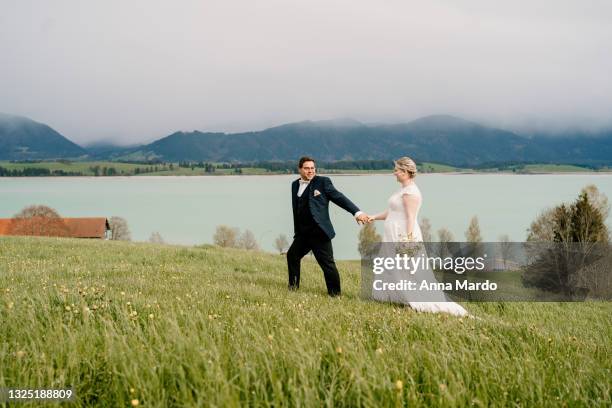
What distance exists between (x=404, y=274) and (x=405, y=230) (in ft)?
3.27

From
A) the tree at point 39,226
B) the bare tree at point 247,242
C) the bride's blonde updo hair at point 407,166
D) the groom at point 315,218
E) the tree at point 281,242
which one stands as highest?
the bride's blonde updo hair at point 407,166

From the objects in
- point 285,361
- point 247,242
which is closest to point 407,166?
point 285,361

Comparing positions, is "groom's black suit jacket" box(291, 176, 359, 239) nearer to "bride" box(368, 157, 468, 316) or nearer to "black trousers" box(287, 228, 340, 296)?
"black trousers" box(287, 228, 340, 296)

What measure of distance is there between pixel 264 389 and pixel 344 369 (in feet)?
2.39

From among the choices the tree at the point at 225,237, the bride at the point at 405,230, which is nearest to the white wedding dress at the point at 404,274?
the bride at the point at 405,230

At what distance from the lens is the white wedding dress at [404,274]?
9.94 meters

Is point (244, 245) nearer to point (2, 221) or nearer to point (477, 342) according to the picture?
point (2, 221)

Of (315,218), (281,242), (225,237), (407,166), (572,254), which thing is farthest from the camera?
(281,242)

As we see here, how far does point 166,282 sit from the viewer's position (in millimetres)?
10312

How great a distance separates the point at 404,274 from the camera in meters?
10.6

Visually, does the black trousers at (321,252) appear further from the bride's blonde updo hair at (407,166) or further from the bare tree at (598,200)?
the bare tree at (598,200)

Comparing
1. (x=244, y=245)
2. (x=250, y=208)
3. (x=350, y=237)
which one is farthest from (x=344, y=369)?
(x=250, y=208)

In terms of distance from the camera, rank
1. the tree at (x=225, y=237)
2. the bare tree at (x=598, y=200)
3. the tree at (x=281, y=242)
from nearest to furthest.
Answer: the bare tree at (x=598, y=200) → the tree at (x=225, y=237) → the tree at (x=281, y=242)

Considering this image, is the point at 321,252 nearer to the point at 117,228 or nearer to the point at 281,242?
the point at 117,228
